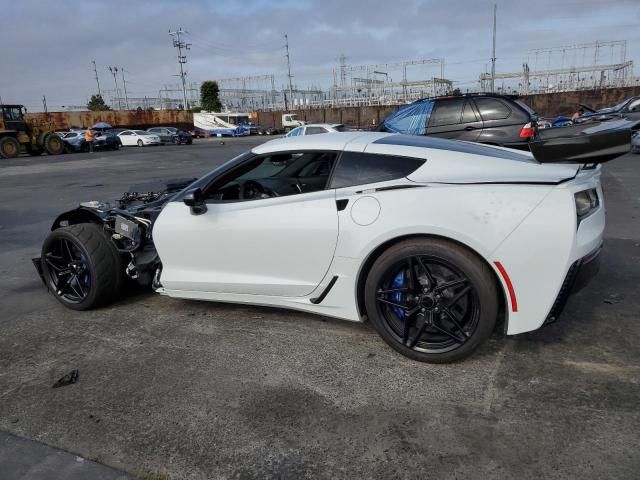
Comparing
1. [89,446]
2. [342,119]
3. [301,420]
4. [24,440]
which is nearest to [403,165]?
[301,420]

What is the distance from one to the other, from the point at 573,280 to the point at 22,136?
96.0 ft

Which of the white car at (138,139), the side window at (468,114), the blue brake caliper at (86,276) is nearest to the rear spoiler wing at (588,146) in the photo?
the blue brake caliper at (86,276)

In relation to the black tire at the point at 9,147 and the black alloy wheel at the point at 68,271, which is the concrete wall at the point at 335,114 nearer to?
the black tire at the point at 9,147

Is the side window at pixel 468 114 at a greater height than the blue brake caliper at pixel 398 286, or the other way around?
the side window at pixel 468 114

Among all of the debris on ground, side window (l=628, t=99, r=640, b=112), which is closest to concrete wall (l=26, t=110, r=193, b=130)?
side window (l=628, t=99, r=640, b=112)

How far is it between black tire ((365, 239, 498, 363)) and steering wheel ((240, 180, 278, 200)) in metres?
1.13

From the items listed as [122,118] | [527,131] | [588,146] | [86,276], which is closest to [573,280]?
[588,146]

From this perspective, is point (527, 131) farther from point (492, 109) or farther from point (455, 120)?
point (455, 120)

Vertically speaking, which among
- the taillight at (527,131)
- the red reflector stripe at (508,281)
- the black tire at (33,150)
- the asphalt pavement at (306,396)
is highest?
the taillight at (527,131)

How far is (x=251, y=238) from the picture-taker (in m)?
3.46

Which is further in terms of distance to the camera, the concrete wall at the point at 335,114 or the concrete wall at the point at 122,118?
the concrete wall at the point at 122,118

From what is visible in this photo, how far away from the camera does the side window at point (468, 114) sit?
366 inches

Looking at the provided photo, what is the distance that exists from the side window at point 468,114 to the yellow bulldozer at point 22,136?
2414 cm

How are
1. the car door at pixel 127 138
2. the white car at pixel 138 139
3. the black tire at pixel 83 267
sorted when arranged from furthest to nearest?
the car door at pixel 127 138, the white car at pixel 138 139, the black tire at pixel 83 267
